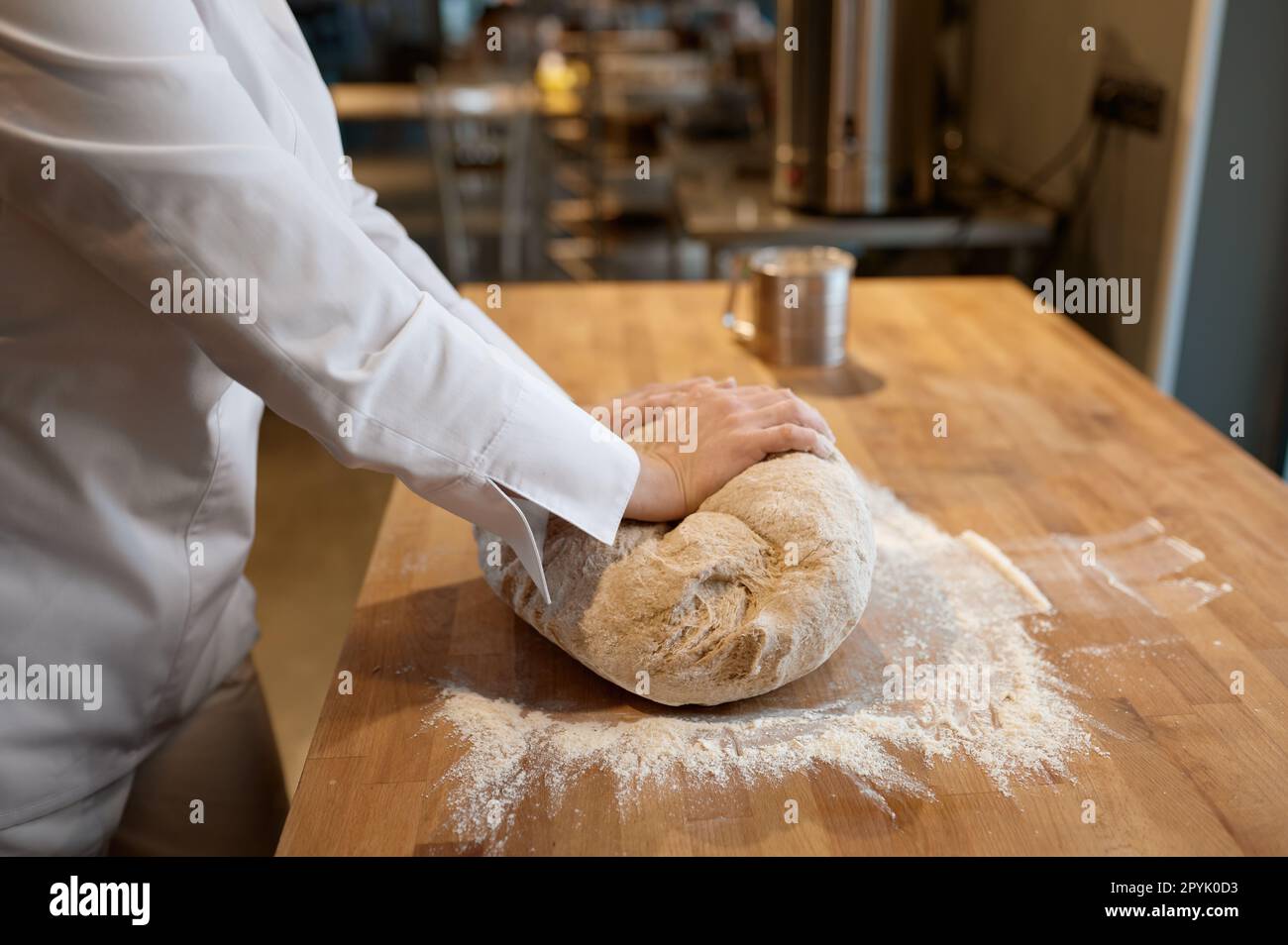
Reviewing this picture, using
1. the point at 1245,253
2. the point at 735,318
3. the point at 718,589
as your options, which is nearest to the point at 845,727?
the point at 718,589

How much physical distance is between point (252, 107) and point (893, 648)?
2.16ft

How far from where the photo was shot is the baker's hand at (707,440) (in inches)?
37.3

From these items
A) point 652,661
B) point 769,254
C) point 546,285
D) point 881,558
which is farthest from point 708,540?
point 546,285

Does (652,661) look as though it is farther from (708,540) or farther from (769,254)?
(769,254)

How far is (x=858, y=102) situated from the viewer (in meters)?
2.43

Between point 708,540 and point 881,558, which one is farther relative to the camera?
point 881,558

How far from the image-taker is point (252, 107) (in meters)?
0.75

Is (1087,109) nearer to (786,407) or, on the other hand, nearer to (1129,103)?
(1129,103)

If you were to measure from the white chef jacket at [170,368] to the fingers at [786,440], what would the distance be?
0.15 metres

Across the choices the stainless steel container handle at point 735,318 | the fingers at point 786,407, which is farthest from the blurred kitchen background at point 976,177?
the fingers at point 786,407

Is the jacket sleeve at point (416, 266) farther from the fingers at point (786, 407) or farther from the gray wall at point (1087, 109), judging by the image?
the gray wall at point (1087, 109)

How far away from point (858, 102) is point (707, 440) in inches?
67.3
